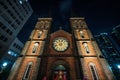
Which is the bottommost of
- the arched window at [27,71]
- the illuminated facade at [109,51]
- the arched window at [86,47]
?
the arched window at [27,71]

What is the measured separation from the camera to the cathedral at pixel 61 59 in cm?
1466

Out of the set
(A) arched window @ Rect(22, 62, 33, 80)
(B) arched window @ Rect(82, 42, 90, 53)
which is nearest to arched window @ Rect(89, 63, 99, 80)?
(B) arched window @ Rect(82, 42, 90, 53)

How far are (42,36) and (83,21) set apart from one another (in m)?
13.4

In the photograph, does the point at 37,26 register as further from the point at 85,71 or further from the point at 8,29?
the point at 85,71

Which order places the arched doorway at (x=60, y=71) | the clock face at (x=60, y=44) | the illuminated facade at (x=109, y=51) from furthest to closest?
the illuminated facade at (x=109, y=51), the clock face at (x=60, y=44), the arched doorway at (x=60, y=71)

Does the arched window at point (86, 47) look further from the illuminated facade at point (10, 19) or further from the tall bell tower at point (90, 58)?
the illuminated facade at point (10, 19)

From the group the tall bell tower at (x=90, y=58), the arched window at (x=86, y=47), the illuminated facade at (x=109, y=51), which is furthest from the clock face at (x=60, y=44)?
the illuminated facade at (x=109, y=51)

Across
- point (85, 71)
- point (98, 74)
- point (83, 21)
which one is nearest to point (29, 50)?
point (85, 71)

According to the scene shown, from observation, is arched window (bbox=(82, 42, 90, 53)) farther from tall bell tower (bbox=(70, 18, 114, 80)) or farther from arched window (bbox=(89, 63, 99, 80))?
arched window (bbox=(89, 63, 99, 80))

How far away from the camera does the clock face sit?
63.2 ft

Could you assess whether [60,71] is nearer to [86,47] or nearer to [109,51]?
[86,47]

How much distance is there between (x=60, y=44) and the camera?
19969 millimetres

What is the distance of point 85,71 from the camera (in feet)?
48.1

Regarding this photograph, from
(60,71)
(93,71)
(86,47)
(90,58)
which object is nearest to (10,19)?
(60,71)
